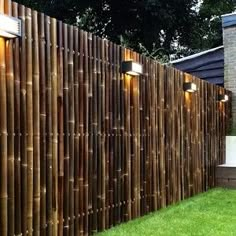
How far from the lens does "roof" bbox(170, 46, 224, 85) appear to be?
11414mm

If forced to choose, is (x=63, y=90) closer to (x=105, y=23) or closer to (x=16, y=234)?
(x=16, y=234)

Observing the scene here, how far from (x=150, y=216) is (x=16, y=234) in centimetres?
244

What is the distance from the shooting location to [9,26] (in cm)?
344

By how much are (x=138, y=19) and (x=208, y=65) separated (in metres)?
6.36

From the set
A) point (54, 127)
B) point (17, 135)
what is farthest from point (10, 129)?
point (54, 127)

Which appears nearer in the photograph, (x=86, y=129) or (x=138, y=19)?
(x=86, y=129)

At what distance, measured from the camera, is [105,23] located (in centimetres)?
1780

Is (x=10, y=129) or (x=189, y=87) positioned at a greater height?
(x=189, y=87)

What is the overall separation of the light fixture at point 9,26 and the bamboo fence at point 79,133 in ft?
0.28

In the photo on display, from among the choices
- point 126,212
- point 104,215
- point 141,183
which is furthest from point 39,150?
point 141,183

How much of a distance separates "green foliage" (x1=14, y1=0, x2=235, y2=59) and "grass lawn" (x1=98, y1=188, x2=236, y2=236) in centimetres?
1031

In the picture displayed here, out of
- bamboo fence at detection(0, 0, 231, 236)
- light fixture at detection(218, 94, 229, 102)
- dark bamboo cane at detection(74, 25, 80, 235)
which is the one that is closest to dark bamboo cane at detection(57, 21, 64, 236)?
bamboo fence at detection(0, 0, 231, 236)

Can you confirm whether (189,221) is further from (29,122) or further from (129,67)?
(29,122)

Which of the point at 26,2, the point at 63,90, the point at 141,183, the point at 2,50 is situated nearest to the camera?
the point at 2,50
